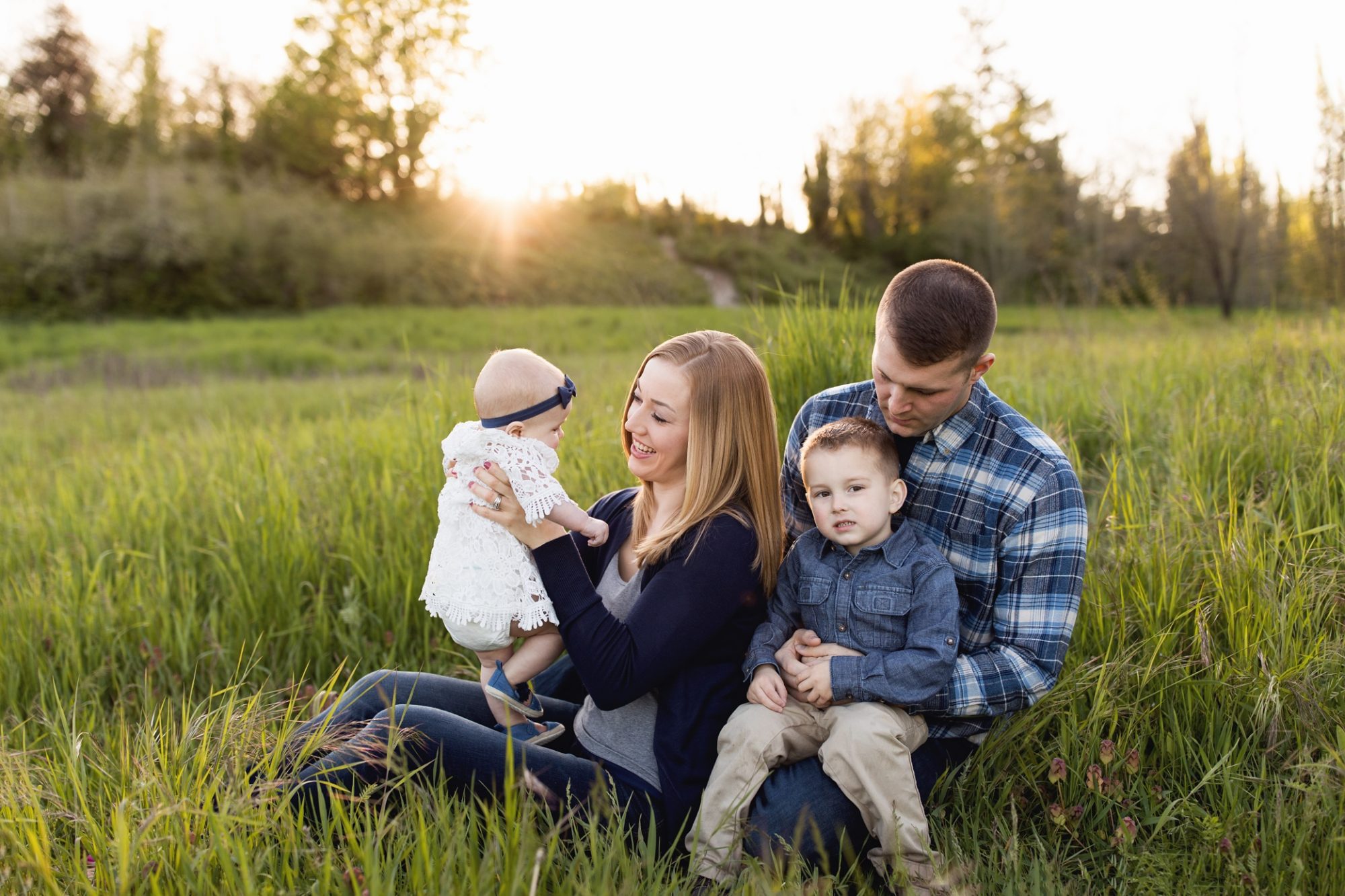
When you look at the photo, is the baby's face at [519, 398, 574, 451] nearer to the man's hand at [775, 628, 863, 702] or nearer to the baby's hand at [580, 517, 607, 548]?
the baby's hand at [580, 517, 607, 548]

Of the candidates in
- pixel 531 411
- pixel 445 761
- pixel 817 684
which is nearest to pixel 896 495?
pixel 817 684

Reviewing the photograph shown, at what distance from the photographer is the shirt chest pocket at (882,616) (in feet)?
7.99

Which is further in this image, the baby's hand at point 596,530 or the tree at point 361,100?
the tree at point 361,100

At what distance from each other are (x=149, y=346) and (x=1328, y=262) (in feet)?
65.8

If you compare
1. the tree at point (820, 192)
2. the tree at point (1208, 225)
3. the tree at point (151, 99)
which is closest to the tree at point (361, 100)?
the tree at point (151, 99)

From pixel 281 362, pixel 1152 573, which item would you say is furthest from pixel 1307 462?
pixel 281 362

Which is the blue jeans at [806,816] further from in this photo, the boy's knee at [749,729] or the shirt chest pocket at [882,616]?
the shirt chest pocket at [882,616]

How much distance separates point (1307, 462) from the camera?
150 inches

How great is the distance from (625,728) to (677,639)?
1.26 feet

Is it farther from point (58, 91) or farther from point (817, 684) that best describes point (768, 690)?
point (58, 91)

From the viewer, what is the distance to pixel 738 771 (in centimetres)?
231

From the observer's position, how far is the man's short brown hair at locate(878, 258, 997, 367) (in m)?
2.50

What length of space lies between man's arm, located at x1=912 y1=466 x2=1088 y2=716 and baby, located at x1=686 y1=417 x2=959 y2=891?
145 millimetres

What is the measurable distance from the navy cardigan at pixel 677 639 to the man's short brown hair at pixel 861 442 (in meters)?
0.32
